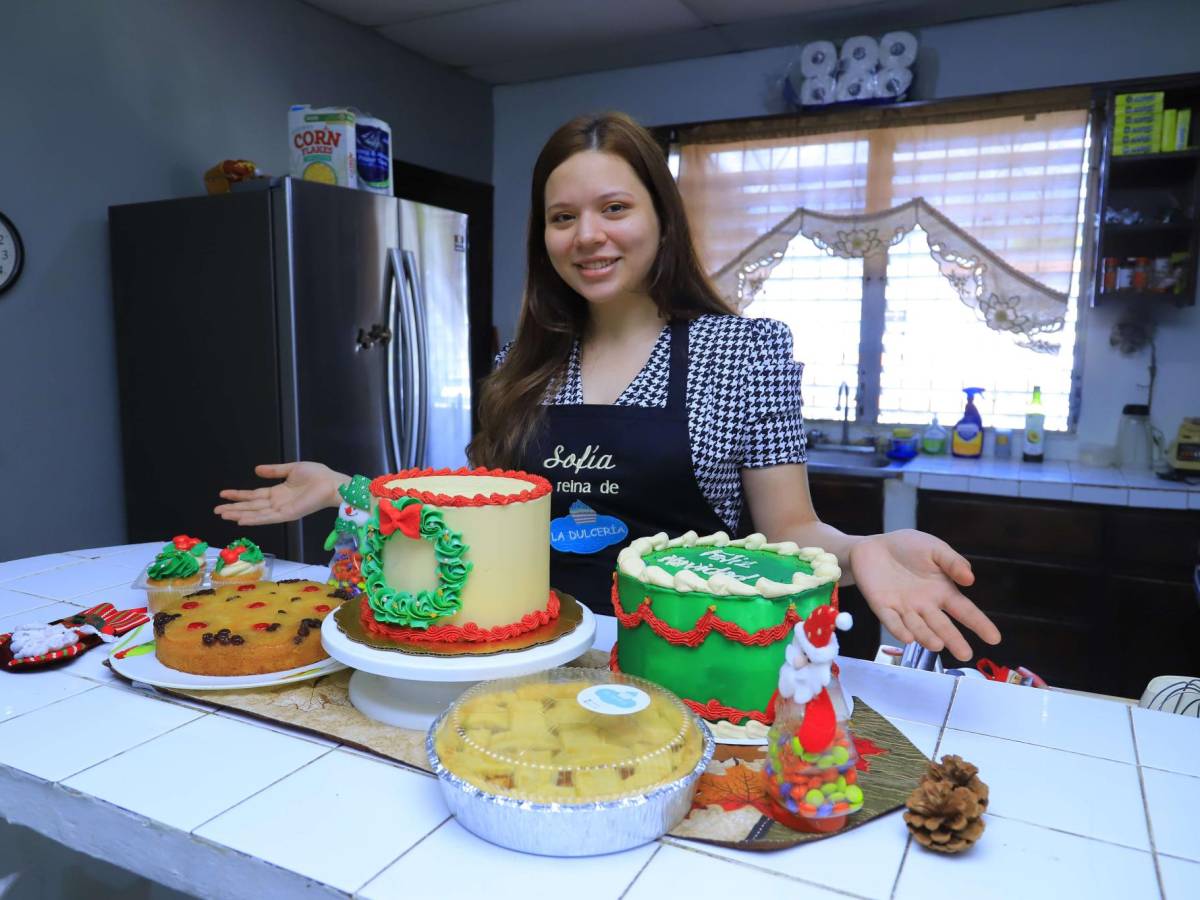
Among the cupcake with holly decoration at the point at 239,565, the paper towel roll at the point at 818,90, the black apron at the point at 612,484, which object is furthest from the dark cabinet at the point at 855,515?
the cupcake with holly decoration at the point at 239,565

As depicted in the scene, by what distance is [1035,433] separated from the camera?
340 centimetres

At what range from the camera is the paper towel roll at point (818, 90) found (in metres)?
3.46

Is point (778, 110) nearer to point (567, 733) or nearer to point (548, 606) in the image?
point (548, 606)

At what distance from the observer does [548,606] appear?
3.29ft

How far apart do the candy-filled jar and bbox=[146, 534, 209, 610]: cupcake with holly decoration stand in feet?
3.09

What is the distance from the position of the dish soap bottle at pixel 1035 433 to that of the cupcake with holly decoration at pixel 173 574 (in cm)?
315

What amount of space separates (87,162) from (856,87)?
2779 mm

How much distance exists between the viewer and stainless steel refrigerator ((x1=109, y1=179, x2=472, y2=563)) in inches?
99.0

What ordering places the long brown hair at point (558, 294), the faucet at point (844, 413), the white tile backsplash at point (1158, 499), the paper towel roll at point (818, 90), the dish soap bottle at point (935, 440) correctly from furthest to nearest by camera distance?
the faucet at point (844, 413), the dish soap bottle at point (935, 440), the paper towel roll at point (818, 90), the white tile backsplash at point (1158, 499), the long brown hair at point (558, 294)

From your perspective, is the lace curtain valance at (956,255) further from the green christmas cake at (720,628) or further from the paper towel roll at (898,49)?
the green christmas cake at (720,628)

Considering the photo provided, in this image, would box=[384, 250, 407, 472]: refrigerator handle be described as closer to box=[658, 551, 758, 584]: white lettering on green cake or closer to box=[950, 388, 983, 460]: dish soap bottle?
box=[658, 551, 758, 584]: white lettering on green cake

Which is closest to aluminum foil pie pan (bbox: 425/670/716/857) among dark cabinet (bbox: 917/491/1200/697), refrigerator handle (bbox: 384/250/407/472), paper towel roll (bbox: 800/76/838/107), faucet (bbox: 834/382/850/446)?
refrigerator handle (bbox: 384/250/407/472)

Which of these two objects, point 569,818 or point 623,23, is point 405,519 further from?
point 623,23

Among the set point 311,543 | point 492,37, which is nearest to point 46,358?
point 311,543
